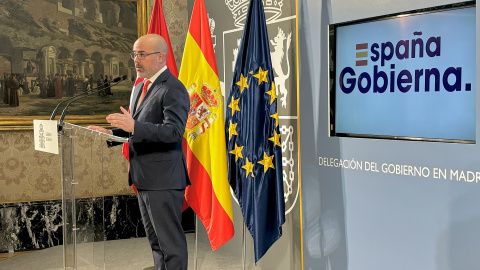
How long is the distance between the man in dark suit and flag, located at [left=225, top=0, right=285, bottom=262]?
1.89 ft

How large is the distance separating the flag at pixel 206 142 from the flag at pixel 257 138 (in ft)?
0.51

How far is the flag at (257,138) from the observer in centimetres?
446

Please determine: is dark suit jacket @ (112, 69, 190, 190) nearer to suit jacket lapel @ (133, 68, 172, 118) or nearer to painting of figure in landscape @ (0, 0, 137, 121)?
suit jacket lapel @ (133, 68, 172, 118)

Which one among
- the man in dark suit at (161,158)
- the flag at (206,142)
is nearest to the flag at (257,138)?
the flag at (206,142)

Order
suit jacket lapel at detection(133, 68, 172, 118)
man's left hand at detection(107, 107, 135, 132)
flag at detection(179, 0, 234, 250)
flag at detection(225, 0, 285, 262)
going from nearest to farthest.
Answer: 1. man's left hand at detection(107, 107, 135, 132)
2. suit jacket lapel at detection(133, 68, 172, 118)
3. flag at detection(225, 0, 285, 262)
4. flag at detection(179, 0, 234, 250)

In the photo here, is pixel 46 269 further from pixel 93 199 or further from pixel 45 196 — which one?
pixel 93 199

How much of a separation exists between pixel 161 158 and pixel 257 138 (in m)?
0.79

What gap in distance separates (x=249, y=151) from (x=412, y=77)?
126 cm

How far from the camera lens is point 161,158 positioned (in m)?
3.97

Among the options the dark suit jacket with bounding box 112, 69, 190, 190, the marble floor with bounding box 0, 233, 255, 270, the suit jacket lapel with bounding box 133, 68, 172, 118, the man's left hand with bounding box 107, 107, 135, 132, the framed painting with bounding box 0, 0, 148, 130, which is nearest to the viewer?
the man's left hand with bounding box 107, 107, 135, 132

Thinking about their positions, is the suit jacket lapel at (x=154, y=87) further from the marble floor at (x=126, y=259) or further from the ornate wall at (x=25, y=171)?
the ornate wall at (x=25, y=171)

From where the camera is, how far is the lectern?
3668 millimetres

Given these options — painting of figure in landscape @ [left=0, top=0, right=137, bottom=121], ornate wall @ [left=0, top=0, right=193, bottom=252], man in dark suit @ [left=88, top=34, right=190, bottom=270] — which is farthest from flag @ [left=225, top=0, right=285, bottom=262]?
painting of figure in landscape @ [left=0, top=0, right=137, bottom=121]

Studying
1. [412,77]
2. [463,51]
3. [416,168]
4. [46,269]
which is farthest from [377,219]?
[46,269]
